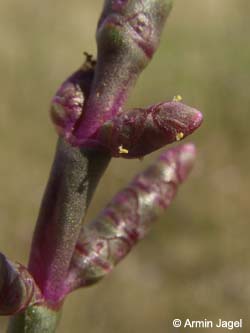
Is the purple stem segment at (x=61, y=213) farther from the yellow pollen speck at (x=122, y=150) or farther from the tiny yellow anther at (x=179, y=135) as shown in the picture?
the tiny yellow anther at (x=179, y=135)

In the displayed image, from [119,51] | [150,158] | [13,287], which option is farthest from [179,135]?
[150,158]

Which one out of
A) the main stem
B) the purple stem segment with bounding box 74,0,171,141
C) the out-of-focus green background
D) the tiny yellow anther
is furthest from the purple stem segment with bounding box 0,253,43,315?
the out-of-focus green background

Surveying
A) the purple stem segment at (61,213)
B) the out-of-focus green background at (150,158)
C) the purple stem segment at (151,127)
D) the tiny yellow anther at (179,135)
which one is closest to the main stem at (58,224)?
the purple stem segment at (61,213)

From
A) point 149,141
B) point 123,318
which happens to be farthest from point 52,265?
point 123,318

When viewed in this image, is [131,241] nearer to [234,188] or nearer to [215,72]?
[234,188]

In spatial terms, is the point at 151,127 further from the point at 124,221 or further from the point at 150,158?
the point at 150,158
